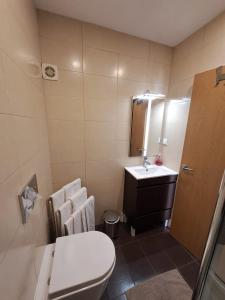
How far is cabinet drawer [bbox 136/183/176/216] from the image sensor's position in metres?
1.63

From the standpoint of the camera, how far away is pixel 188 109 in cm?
157

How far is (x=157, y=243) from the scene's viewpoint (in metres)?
1.68

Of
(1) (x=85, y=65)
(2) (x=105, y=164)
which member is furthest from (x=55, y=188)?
(1) (x=85, y=65)

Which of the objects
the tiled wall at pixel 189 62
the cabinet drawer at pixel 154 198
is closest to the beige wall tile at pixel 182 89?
the tiled wall at pixel 189 62

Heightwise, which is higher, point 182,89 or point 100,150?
point 182,89

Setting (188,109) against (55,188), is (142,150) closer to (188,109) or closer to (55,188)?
(188,109)

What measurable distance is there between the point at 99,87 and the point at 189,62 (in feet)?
3.63

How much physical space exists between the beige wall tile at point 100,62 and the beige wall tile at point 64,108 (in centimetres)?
37

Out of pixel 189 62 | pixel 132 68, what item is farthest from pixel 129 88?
pixel 189 62

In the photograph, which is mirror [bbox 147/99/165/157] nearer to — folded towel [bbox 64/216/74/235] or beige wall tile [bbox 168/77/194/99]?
beige wall tile [bbox 168/77/194/99]

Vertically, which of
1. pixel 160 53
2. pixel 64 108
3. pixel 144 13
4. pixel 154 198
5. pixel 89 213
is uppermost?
pixel 144 13

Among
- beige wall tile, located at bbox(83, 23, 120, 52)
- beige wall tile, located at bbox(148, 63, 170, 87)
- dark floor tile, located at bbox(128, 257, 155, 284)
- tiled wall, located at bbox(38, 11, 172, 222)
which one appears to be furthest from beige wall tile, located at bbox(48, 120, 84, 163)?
dark floor tile, located at bbox(128, 257, 155, 284)

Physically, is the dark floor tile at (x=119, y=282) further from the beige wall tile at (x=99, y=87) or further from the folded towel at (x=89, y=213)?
the beige wall tile at (x=99, y=87)

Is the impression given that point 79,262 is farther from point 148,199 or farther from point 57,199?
point 148,199
